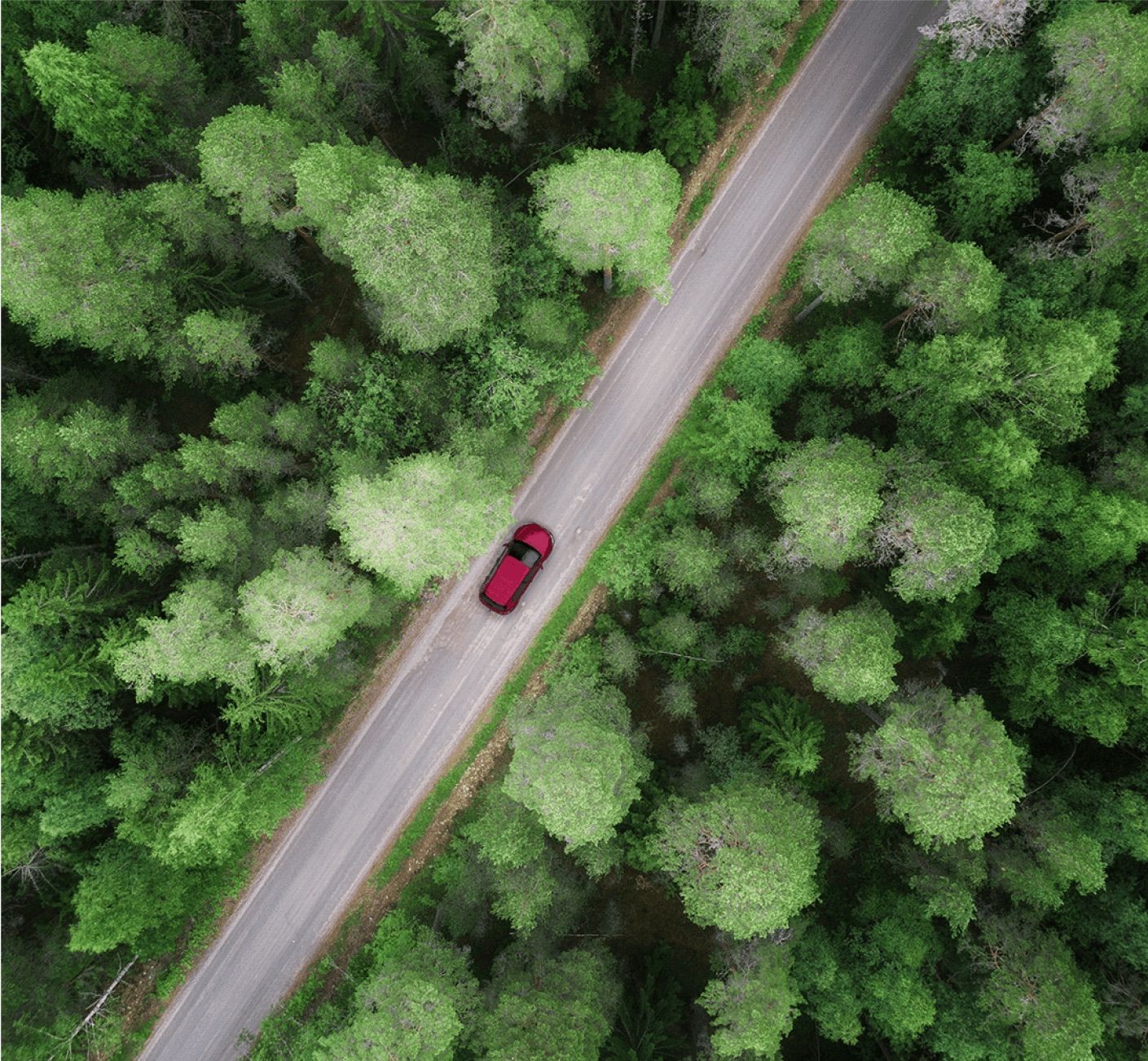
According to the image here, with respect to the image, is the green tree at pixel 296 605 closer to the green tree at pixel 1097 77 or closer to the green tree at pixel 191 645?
the green tree at pixel 191 645

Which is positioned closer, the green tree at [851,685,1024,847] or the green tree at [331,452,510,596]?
the green tree at [851,685,1024,847]

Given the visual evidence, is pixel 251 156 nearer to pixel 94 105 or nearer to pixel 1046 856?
pixel 94 105

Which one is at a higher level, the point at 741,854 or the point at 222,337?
the point at 222,337

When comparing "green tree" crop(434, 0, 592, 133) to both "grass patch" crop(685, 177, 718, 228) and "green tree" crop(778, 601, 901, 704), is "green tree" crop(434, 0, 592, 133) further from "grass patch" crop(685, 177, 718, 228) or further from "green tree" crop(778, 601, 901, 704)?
"green tree" crop(778, 601, 901, 704)

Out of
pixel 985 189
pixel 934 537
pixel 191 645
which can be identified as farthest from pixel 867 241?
pixel 191 645

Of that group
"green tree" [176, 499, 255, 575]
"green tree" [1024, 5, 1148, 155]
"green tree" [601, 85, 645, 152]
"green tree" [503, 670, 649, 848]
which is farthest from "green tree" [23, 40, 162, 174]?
"green tree" [1024, 5, 1148, 155]

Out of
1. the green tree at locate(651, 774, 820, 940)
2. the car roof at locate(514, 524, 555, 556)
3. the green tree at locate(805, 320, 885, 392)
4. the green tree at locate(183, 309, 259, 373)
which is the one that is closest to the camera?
the green tree at locate(651, 774, 820, 940)

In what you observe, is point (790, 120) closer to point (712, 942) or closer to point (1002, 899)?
point (1002, 899)

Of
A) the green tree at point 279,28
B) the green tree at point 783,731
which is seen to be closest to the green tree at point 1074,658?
the green tree at point 783,731
